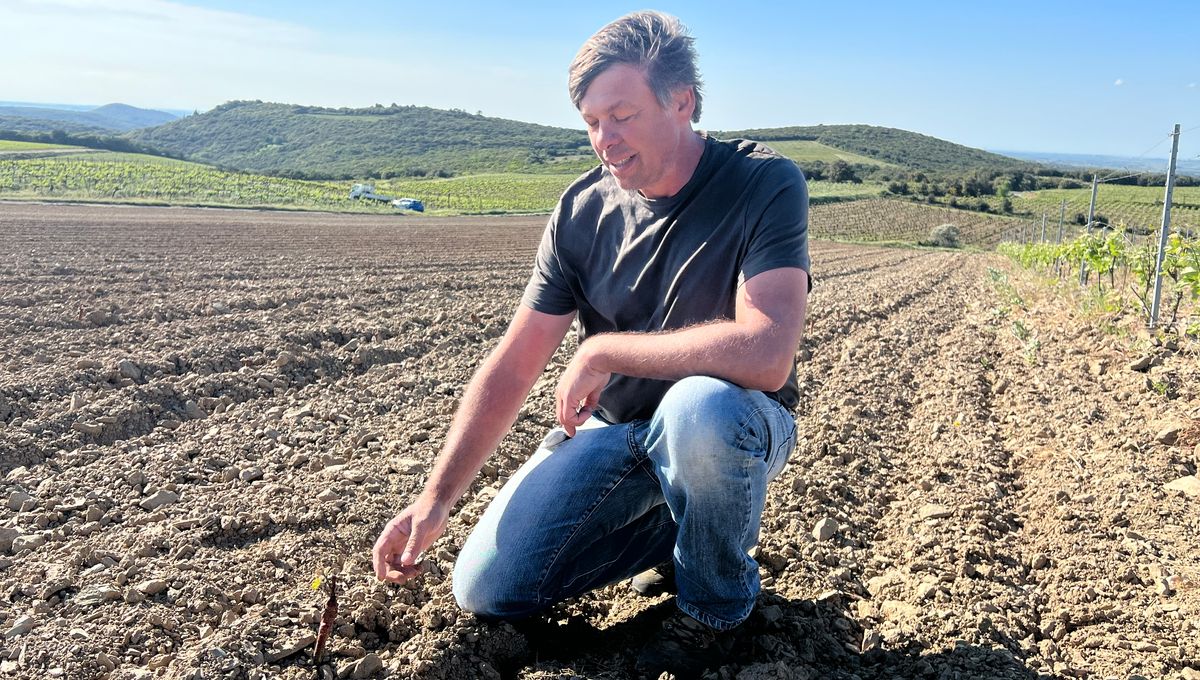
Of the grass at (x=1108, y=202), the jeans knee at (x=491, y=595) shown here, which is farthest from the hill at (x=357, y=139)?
the jeans knee at (x=491, y=595)

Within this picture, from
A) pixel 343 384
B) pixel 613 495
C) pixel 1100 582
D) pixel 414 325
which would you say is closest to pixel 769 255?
pixel 613 495

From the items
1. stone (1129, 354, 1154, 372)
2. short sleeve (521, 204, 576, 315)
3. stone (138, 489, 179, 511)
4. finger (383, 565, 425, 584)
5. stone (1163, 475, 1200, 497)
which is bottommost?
stone (138, 489, 179, 511)

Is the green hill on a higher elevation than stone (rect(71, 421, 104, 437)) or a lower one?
higher

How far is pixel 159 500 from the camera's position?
10.9 feet

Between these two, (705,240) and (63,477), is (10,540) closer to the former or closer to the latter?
(63,477)

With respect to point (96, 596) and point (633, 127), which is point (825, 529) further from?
point (96, 596)

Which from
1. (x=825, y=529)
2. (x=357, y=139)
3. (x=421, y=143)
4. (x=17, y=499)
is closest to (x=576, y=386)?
(x=825, y=529)

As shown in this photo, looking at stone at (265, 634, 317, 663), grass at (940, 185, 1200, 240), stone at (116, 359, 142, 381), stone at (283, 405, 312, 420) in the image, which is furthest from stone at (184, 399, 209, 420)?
grass at (940, 185, 1200, 240)

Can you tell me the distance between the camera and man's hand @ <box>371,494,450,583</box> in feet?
6.99

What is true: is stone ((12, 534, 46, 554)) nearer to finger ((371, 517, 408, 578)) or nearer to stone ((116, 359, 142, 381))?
finger ((371, 517, 408, 578))

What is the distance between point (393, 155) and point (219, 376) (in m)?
115

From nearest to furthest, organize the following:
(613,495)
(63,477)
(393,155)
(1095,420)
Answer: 1. (613,495)
2. (63,477)
3. (1095,420)
4. (393,155)

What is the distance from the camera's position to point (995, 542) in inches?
122

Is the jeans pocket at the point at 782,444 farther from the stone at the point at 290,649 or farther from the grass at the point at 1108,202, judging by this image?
the grass at the point at 1108,202
